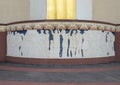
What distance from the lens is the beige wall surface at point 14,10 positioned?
7730 mm

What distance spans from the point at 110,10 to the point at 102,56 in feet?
7.91

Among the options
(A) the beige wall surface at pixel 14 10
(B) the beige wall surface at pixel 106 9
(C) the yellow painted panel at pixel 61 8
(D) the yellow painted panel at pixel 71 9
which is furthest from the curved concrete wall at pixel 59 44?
(B) the beige wall surface at pixel 106 9

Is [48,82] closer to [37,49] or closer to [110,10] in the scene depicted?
[37,49]

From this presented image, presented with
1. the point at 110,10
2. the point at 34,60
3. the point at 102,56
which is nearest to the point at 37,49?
the point at 34,60

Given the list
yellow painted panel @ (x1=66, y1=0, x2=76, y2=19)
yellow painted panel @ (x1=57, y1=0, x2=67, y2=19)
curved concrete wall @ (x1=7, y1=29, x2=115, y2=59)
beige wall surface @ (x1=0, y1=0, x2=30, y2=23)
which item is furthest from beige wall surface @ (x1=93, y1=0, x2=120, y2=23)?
beige wall surface @ (x1=0, y1=0, x2=30, y2=23)

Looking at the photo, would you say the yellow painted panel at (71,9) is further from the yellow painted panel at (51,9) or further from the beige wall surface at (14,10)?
the beige wall surface at (14,10)

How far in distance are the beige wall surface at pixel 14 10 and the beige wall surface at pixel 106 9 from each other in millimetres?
2265

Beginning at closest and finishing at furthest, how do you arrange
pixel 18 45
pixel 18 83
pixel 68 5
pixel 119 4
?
pixel 18 83 → pixel 18 45 → pixel 68 5 → pixel 119 4

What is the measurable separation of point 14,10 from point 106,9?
120 inches

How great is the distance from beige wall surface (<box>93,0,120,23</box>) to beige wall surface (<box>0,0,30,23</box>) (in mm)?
2265

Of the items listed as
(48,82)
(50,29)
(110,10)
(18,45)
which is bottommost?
(48,82)

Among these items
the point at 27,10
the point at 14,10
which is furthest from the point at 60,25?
the point at 14,10

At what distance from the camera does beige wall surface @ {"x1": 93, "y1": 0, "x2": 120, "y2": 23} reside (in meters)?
8.00

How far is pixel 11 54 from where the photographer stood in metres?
6.44
